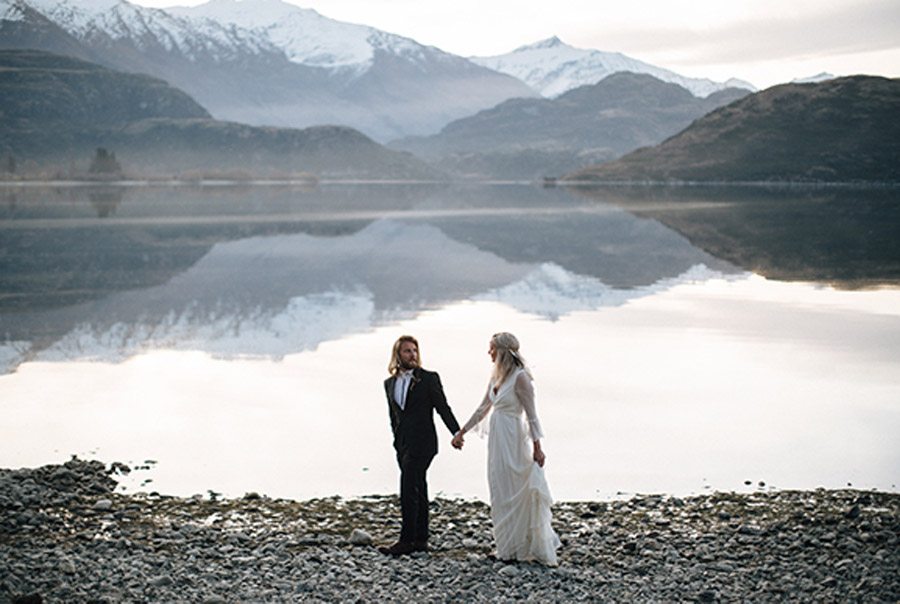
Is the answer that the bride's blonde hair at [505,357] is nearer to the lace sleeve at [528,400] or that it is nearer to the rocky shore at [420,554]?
the lace sleeve at [528,400]

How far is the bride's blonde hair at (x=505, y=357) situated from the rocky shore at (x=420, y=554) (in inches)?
87.2

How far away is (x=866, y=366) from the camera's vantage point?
86.5 ft

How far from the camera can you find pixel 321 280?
155 ft

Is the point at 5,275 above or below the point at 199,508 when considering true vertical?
above

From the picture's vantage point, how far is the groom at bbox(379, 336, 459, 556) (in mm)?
12871

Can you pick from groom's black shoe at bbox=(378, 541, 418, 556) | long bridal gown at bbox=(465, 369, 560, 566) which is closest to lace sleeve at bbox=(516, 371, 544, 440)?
long bridal gown at bbox=(465, 369, 560, 566)

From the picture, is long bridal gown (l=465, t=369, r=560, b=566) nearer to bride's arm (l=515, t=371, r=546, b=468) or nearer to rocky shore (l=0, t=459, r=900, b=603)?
bride's arm (l=515, t=371, r=546, b=468)

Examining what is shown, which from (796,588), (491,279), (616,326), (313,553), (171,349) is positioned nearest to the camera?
(796,588)

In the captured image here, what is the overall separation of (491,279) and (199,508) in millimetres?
33977

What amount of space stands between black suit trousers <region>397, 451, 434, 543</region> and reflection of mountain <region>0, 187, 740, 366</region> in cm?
1625

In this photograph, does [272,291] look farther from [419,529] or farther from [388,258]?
[419,529]

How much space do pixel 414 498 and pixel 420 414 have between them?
1.04 metres

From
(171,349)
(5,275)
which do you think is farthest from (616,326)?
(5,275)

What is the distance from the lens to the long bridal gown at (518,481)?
484 inches
